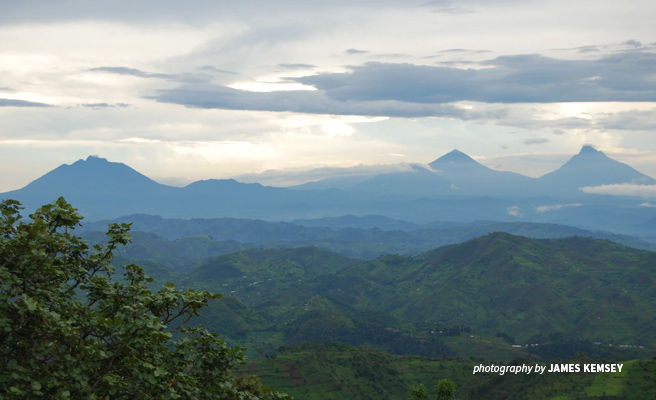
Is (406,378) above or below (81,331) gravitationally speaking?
below

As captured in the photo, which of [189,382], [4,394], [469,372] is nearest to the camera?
[4,394]

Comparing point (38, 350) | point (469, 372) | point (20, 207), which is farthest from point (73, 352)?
point (469, 372)

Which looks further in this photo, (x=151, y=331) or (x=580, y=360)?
(x=580, y=360)

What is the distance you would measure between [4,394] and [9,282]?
108 inches

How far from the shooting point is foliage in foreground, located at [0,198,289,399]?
1374cm

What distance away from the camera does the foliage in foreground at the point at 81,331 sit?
541 inches

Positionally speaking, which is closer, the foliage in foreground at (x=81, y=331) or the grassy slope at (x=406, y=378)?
the foliage in foreground at (x=81, y=331)

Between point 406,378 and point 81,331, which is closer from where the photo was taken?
point 81,331

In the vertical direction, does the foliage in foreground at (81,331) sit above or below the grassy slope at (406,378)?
above

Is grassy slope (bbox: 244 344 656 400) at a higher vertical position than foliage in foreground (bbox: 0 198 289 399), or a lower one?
lower

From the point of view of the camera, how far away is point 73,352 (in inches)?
576

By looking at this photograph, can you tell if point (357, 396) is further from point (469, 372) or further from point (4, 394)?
point (4, 394)

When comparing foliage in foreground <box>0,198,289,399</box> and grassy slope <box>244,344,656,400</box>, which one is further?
grassy slope <box>244,344,656,400</box>

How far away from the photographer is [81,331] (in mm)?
15422
